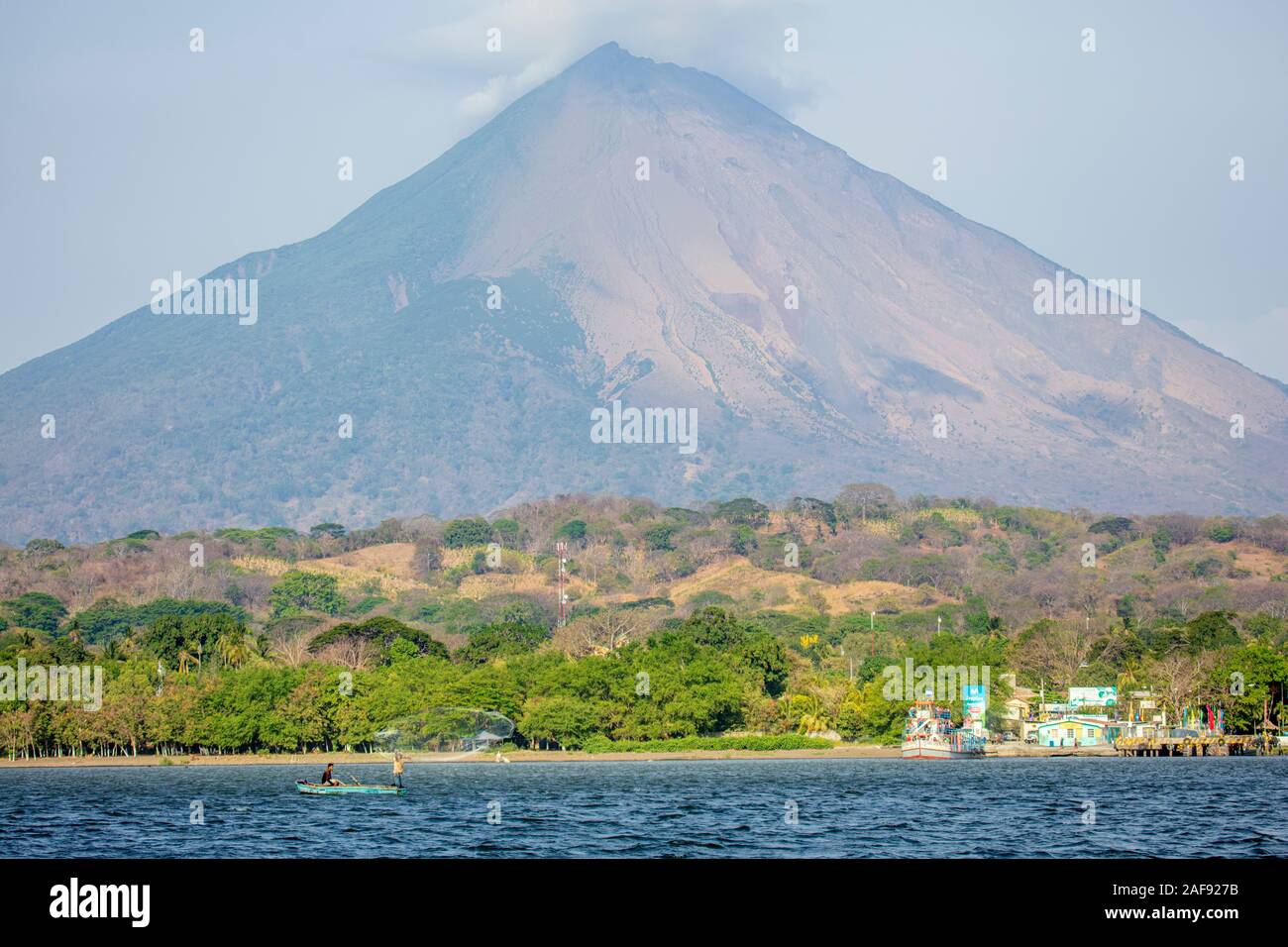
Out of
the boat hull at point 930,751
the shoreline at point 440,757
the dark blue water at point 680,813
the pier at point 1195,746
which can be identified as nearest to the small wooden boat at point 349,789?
the dark blue water at point 680,813

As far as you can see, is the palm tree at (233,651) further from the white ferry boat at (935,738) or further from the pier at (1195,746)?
the pier at (1195,746)

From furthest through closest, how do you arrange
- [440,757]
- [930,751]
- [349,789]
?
[440,757] → [930,751] → [349,789]

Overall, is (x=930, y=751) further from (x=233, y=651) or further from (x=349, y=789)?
(x=233, y=651)

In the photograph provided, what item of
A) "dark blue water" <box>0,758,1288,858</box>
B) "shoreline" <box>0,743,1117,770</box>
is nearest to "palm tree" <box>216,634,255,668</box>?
"shoreline" <box>0,743,1117,770</box>

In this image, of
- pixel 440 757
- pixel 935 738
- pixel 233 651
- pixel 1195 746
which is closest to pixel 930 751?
pixel 935 738

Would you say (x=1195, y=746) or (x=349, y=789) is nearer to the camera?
(x=349, y=789)
